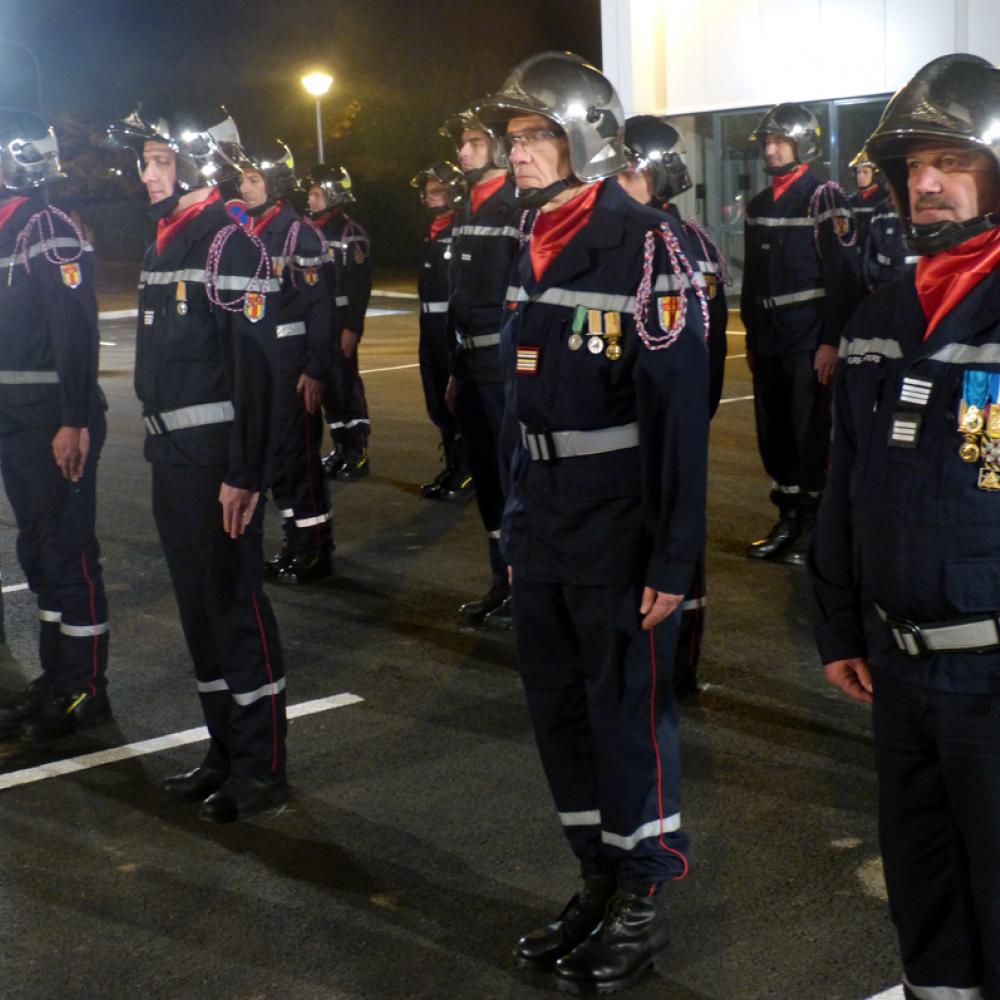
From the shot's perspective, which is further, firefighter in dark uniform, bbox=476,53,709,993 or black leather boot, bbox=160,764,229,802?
black leather boot, bbox=160,764,229,802

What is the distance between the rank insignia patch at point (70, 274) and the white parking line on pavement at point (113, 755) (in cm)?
176

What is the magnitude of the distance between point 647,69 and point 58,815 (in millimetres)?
15916

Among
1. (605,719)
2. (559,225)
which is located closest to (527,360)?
(559,225)

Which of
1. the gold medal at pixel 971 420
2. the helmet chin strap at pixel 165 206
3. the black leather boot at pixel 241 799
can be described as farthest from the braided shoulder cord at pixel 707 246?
the gold medal at pixel 971 420

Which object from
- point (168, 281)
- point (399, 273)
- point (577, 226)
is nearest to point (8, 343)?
point (168, 281)

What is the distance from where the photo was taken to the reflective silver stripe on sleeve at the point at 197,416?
4832mm

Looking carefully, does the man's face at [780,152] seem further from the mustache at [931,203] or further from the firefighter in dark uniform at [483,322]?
the mustache at [931,203]

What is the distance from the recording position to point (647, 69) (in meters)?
19.0

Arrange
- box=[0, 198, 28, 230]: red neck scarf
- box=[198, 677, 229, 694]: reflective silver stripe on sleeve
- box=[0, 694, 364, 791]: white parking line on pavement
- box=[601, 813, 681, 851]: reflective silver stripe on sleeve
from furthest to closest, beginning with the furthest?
box=[0, 198, 28, 230]: red neck scarf, box=[0, 694, 364, 791]: white parking line on pavement, box=[198, 677, 229, 694]: reflective silver stripe on sleeve, box=[601, 813, 681, 851]: reflective silver stripe on sleeve

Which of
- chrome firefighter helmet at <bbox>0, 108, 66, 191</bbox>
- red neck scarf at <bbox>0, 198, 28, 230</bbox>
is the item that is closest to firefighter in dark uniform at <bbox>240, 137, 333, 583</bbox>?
chrome firefighter helmet at <bbox>0, 108, 66, 191</bbox>

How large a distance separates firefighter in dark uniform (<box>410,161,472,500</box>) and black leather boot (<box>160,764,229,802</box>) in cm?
509

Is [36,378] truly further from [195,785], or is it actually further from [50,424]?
[195,785]

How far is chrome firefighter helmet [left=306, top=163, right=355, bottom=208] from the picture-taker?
39.2 ft

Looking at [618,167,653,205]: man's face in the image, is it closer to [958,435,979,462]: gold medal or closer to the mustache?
the mustache
